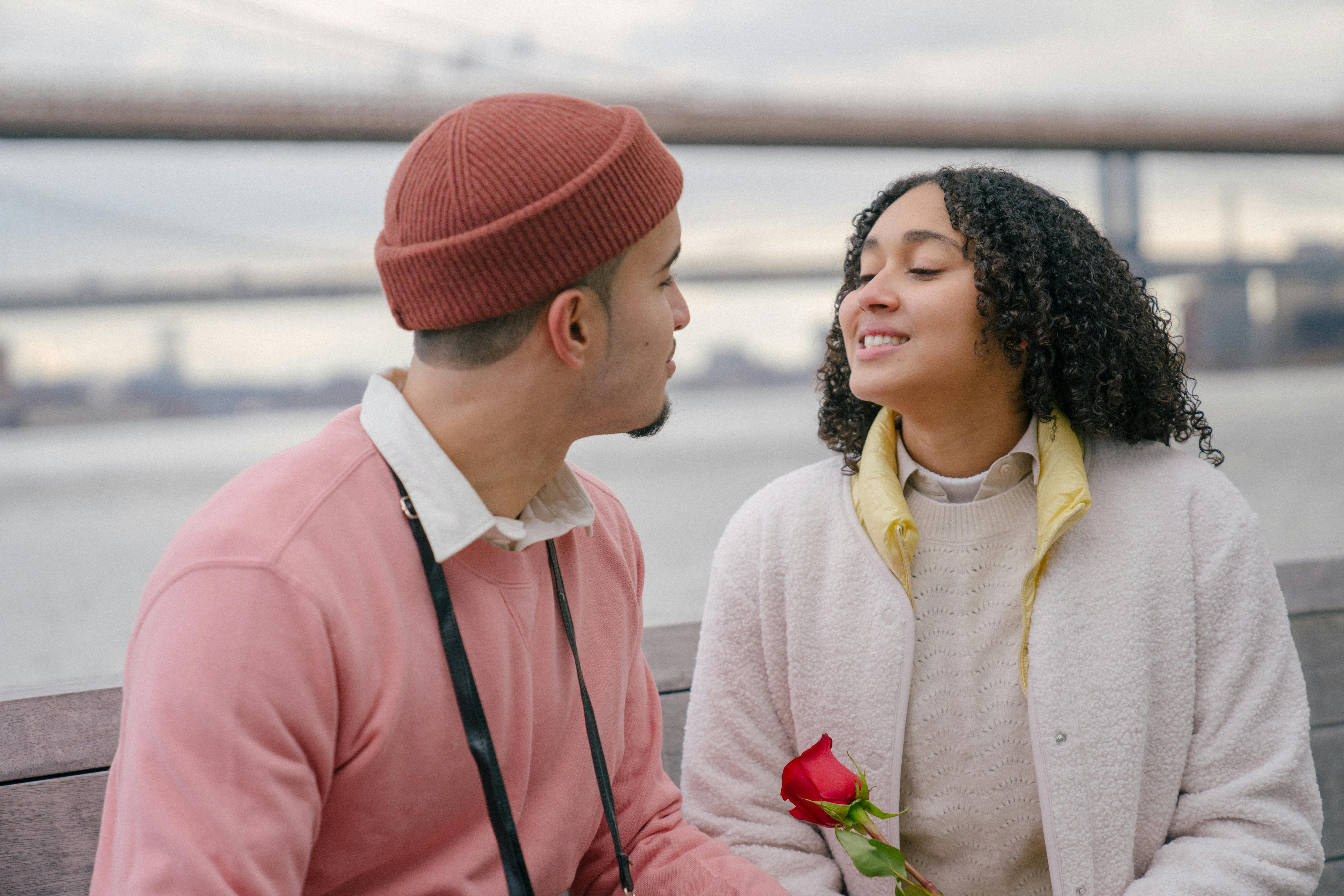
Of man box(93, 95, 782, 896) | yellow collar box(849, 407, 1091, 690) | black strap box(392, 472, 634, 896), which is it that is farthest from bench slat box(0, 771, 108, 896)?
yellow collar box(849, 407, 1091, 690)

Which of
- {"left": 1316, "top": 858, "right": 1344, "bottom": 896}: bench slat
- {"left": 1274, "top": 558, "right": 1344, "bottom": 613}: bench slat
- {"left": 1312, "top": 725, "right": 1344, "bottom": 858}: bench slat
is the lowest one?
{"left": 1316, "top": 858, "right": 1344, "bottom": 896}: bench slat

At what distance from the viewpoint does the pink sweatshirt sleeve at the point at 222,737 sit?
2.12ft

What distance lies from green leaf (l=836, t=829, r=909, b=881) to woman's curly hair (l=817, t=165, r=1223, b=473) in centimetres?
46

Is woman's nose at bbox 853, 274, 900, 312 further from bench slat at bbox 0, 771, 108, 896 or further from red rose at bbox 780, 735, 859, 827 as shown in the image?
bench slat at bbox 0, 771, 108, 896

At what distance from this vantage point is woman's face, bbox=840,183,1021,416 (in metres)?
1.09

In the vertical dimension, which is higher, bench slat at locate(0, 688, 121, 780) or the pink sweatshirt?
the pink sweatshirt

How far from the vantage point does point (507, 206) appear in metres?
0.78

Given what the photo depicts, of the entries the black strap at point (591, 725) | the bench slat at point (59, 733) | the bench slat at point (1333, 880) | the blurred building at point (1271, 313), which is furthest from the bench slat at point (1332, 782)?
the blurred building at point (1271, 313)

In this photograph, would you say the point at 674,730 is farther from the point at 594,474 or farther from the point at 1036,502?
the point at 594,474

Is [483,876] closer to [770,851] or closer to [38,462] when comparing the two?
[770,851]

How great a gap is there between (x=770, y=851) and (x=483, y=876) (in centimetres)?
38

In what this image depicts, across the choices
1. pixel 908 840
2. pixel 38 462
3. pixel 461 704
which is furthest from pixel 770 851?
pixel 38 462

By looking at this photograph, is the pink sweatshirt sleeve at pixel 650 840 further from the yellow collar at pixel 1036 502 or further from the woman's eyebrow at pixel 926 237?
the woman's eyebrow at pixel 926 237

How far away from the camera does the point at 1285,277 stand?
408 inches
